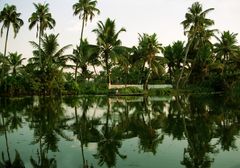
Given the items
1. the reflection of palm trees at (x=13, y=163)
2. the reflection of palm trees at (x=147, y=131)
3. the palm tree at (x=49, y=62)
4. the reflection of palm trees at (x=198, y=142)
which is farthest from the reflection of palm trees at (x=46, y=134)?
the palm tree at (x=49, y=62)

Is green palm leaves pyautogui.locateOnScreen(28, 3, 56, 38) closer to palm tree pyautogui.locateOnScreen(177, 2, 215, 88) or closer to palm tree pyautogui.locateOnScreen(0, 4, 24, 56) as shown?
palm tree pyautogui.locateOnScreen(0, 4, 24, 56)

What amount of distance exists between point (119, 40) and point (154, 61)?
5623 mm

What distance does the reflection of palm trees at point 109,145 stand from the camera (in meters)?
8.93

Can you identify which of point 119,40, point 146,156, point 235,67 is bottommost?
point 146,156

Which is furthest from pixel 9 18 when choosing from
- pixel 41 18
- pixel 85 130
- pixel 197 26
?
pixel 85 130

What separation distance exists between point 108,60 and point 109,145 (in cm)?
2989

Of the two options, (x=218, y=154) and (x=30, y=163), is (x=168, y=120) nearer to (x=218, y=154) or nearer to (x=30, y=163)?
(x=218, y=154)

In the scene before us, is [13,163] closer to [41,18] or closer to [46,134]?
[46,134]

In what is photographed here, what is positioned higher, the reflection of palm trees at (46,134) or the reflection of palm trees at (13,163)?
the reflection of palm trees at (46,134)

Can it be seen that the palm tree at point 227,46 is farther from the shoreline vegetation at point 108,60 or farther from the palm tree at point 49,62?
the palm tree at point 49,62

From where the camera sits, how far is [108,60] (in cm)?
4034

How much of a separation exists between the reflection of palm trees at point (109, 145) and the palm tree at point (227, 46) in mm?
34789

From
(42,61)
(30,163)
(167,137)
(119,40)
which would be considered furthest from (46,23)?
(30,163)

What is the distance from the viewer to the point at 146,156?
9.33 m
